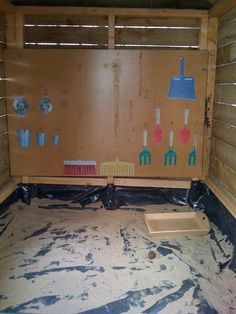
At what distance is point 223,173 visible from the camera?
2705mm

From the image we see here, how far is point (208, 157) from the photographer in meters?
3.16

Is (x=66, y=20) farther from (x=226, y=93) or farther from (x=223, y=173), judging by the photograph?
(x=223, y=173)

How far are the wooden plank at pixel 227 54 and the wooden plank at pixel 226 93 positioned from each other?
215 millimetres

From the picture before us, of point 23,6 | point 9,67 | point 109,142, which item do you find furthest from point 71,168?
point 23,6

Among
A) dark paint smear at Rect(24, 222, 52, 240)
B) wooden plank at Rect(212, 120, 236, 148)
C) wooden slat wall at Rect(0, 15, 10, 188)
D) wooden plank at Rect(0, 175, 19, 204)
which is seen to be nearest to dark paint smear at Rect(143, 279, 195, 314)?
wooden plank at Rect(212, 120, 236, 148)

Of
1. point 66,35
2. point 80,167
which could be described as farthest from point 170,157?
point 66,35

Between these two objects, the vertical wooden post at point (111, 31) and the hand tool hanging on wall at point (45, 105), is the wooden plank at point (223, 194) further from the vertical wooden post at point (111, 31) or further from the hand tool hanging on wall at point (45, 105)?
the hand tool hanging on wall at point (45, 105)

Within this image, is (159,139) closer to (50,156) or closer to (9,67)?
(50,156)

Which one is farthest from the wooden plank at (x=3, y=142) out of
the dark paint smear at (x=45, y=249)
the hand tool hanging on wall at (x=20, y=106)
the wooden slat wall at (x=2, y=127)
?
the dark paint smear at (x=45, y=249)

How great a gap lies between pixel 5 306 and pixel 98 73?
208 cm

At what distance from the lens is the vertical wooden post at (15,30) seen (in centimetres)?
294

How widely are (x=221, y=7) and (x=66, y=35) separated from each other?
1398 millimetres

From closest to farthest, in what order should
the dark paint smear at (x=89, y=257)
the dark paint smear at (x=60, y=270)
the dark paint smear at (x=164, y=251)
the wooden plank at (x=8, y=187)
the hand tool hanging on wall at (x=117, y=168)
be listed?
1. the dark paint smear at (x=60, y=270)
2. the dark paint smear at (x=89, y=257)
3. the dark paint smear at (x=164, y=251)
4. the wooden plank at (x=8, y=187)
5. the hand tool hanging on wall at (x=117, y=168)

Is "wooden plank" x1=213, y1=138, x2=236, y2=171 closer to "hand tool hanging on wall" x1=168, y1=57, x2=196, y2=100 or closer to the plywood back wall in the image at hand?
the plywood back wall
